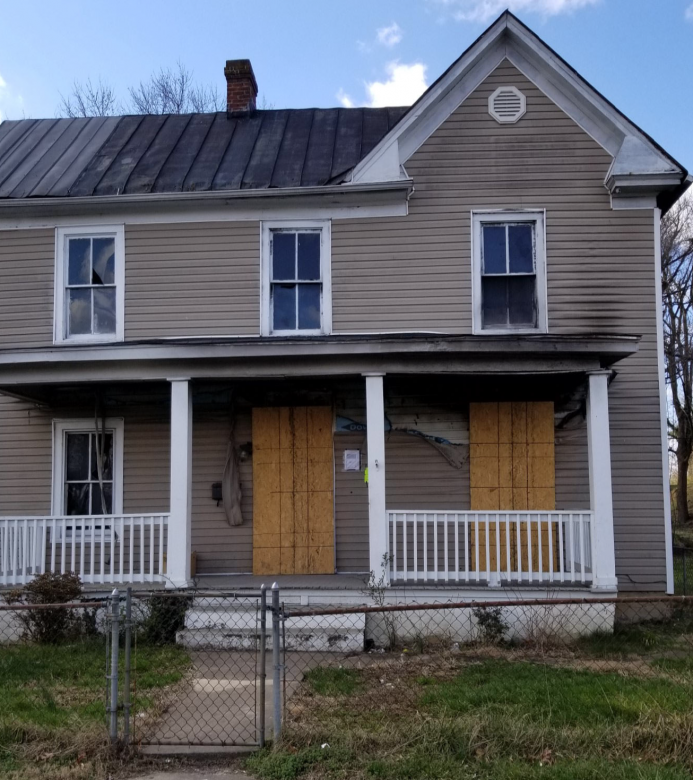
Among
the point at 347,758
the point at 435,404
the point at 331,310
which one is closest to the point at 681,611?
the point at 435,404

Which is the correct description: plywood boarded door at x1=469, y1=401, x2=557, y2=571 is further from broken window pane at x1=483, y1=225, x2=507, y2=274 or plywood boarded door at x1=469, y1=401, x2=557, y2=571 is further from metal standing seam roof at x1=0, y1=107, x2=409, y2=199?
metal standing seam roof at x1=0, y1=107, x2=409, y2=199

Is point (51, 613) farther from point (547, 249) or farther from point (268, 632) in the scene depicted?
point (547, 249)

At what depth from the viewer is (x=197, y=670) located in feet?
24.8

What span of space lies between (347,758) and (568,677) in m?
2.72

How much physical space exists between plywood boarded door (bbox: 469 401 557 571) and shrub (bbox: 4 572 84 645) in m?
5.13

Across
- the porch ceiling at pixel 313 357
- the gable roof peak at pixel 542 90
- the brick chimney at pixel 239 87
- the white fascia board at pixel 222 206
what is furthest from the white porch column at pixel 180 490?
the brick chimney at pixel 239 87

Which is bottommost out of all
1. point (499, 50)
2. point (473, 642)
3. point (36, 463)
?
point (473, 642)

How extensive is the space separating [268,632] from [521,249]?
614cm

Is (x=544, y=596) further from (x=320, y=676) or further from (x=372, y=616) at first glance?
(x=320, y=676)

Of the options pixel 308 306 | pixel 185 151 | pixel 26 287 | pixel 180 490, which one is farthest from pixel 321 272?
pixel 26 287

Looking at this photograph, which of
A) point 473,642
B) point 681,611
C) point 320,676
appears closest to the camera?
point 320,676

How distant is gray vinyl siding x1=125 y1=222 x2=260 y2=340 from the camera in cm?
1098

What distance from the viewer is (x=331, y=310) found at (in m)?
10.9

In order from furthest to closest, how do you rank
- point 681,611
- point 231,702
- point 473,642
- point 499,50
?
point 499,50, point 681,611, point 473,642, point 231,702
